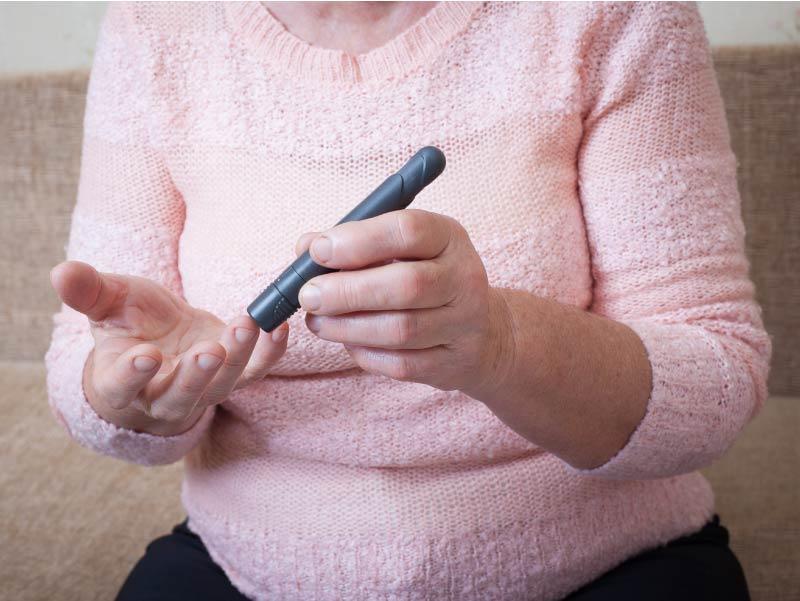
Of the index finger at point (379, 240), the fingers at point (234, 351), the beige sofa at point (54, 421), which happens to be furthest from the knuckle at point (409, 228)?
the beige sofa at point (54, 421)

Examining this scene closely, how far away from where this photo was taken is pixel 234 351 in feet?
1.89

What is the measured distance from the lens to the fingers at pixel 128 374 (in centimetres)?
A: 57

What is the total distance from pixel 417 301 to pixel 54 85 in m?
1.09

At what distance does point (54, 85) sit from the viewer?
1.38 metres

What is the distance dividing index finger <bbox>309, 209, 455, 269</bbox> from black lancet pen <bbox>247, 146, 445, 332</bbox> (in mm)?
28

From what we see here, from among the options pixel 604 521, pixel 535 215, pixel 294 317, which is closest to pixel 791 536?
pixel 604 521

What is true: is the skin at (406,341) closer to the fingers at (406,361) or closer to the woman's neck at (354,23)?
the fingers at (406,361)

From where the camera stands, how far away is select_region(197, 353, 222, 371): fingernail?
559mm

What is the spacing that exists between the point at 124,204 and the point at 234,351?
30 cm

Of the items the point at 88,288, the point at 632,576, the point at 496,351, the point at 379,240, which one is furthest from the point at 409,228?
the point at 632,576

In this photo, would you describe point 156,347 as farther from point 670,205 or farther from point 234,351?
point 670,205

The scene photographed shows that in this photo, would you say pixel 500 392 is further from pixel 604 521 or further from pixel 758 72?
pixel 758 72

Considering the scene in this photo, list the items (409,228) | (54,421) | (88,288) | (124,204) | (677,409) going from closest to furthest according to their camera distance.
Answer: (409,228) → (88,288) → (677,409) → (124,204) → (54,421)

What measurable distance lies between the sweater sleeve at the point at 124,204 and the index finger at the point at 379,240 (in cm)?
35
